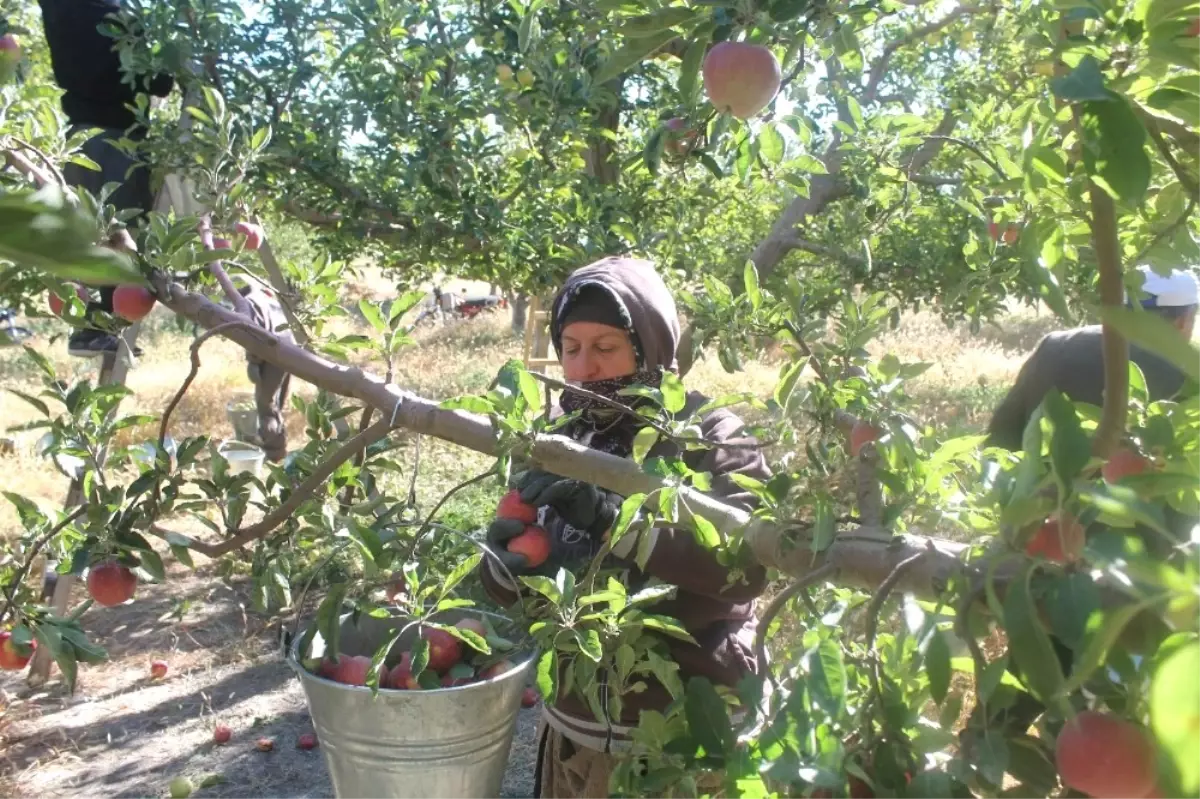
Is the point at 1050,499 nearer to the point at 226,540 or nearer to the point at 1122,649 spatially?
the point at 1122,649

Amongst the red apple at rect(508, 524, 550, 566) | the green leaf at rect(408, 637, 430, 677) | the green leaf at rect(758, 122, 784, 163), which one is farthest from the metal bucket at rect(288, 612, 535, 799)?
the green leaf at rect(758, 122, 784, 163)

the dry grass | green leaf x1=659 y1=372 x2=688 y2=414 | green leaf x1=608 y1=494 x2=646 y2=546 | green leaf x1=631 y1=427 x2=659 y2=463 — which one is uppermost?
green leaf x1=659 y1=372 x2=688 y2=414

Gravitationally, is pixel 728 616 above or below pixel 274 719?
above

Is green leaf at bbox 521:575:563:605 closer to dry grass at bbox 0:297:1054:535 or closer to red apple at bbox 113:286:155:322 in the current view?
red apple at bbox 113:286:155:322

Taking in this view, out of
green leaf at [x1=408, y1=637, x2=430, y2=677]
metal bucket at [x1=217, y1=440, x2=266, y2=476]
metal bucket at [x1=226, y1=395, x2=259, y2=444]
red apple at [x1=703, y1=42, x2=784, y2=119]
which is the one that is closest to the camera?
red apple at [x1=703, y1=42, x2=784, y2=119]

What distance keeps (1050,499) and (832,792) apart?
227 millimetres

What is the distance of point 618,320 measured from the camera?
1513 mm

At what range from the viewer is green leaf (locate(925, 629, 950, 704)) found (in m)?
0.52

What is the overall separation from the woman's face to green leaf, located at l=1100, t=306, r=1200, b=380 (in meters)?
1.17

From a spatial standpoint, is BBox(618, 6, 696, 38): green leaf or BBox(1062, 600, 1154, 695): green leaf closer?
BBox(1062, 600, 1154, 695): green leaf

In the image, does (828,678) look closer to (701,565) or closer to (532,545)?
(701,565)

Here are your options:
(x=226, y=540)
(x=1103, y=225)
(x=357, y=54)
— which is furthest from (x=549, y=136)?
(x=1103, y=225)

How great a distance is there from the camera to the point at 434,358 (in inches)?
430

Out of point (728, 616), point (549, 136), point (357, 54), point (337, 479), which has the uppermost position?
point (357, 54)
